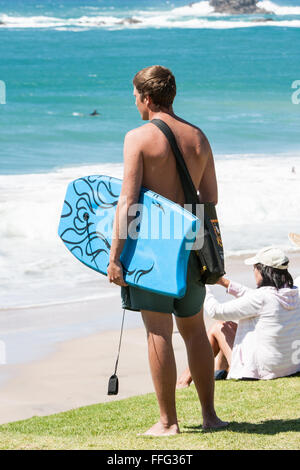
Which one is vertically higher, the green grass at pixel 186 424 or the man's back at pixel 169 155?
the man's back at pixel 169 155

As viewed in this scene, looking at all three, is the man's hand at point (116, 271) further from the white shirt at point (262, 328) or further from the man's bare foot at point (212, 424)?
the white shirt at point (262, 328)

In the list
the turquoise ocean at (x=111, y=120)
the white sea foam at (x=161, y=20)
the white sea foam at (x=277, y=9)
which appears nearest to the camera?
the turquoise ocean at (x=111, y=120)

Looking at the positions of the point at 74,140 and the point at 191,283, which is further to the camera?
the point at 74,140

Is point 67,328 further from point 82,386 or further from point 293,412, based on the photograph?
point 293,412

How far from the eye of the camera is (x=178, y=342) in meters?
7.09

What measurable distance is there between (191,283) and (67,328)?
4.46 m

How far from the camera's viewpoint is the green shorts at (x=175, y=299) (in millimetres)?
3434

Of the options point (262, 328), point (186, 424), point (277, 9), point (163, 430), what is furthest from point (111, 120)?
point (277, 9)

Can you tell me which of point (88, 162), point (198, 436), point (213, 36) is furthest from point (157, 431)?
point (213, 36)

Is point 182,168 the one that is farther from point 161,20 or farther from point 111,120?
point 161,20

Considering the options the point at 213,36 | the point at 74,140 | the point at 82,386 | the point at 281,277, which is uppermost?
the point at 213,36

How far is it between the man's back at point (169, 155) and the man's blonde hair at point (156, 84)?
77 mm

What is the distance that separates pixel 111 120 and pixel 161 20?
57230 millimetres

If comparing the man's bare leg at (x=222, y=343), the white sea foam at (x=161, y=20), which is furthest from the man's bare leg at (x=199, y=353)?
the white sea foam at (x=161, y=20)
